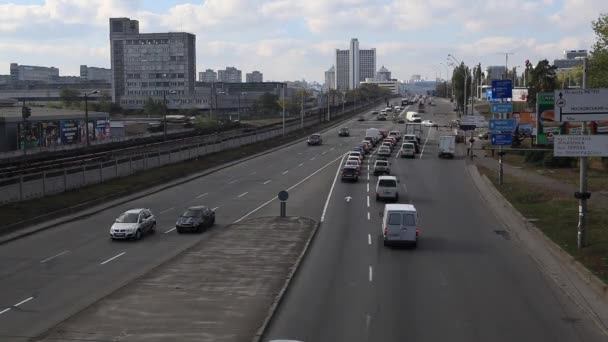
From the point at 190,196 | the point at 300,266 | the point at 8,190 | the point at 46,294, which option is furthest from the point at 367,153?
the point at 46,294

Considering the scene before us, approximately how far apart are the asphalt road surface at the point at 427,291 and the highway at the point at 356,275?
0.05 m

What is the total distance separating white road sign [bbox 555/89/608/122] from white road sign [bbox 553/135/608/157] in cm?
91

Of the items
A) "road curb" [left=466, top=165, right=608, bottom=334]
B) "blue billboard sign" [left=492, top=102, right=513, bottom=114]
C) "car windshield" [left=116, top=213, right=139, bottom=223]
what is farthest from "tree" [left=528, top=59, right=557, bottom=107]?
"car windshield" [left=116, top=213, right=139, bottom=223]

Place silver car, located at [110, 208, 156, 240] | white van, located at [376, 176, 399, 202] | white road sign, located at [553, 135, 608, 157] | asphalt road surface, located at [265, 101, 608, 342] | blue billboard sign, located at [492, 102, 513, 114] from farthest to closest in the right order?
blue billboard sign, located at [492, 102, 513, 114] < white van, located at [376, 176, 399, 202] < silver car, located at [110, 208, 156, 240] < white road sign, located at [553, 135, 608, 157] < asphalt road surface, located at [265, 101, 608, 342]

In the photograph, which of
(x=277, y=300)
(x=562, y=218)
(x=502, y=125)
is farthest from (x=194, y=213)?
(x=502, y=125)

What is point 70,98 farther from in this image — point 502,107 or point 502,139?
point 502,139

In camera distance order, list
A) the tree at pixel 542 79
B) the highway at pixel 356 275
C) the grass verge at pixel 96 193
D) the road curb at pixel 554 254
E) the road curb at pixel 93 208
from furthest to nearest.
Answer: the tree at pixel 542 79, the grass verge at pixel 96 193, the road curb at pixel 93 208, the road curb at pixel 554 254, the highway at pixel 356 275

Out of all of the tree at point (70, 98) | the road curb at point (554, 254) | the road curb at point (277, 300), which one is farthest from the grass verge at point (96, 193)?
the tree at point (70, 98)

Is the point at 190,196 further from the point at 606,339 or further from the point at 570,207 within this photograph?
the point at 606,339

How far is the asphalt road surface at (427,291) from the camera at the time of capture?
16.2 meters

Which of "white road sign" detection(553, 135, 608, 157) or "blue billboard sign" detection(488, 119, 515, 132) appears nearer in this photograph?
"white road sign" detection(553, 135, 608, 157)

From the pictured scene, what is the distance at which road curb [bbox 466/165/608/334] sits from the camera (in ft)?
64.0

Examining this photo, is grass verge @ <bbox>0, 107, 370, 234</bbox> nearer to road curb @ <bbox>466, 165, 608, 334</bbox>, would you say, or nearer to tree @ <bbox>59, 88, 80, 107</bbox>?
road curb @ <bbox>466, 165, 608, 334</bbox>

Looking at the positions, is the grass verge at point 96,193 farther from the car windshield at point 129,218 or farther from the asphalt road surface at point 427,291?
the asphalt road surface at point 427,291
